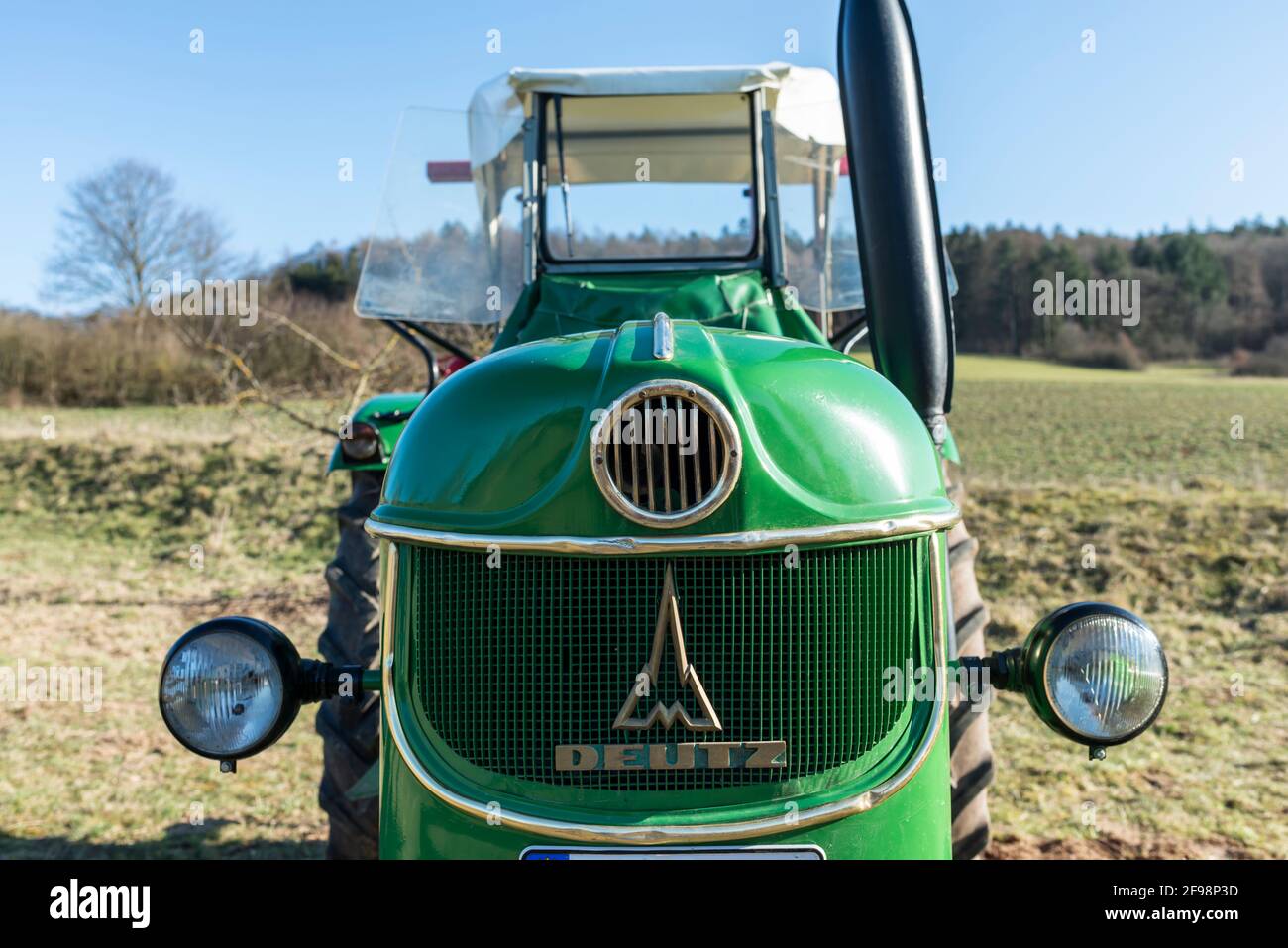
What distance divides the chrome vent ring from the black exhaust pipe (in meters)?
1.02

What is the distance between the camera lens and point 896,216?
283 centimetres

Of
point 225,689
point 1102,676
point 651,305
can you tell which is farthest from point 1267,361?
point 225,689

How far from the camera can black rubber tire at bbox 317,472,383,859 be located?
3.16 metres

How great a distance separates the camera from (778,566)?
79.1 inches

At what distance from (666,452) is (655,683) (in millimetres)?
417

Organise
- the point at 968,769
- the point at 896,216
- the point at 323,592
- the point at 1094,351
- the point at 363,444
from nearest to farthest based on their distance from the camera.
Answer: the point at 896,216 → the point at 968,769 → the point at 363,444 → the point at 323,592 → the point at 1094,351

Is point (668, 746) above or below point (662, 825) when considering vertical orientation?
above

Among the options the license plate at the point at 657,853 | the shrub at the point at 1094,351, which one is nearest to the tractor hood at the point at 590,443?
the license plate at the point at 657,853

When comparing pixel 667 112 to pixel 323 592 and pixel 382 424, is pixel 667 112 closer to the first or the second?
Result: pixel 382 424

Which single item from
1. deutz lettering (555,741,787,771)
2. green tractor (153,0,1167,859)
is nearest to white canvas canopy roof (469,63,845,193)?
green tractor (153,0,1167,859)

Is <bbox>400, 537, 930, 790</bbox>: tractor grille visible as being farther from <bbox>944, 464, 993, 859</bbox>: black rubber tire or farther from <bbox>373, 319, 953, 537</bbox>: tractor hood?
<bbox>944, 464, 993, 859</bbox>: black rubber tire

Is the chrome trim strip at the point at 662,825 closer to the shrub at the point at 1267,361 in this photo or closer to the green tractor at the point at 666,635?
the green tractor at the point at 666,635
